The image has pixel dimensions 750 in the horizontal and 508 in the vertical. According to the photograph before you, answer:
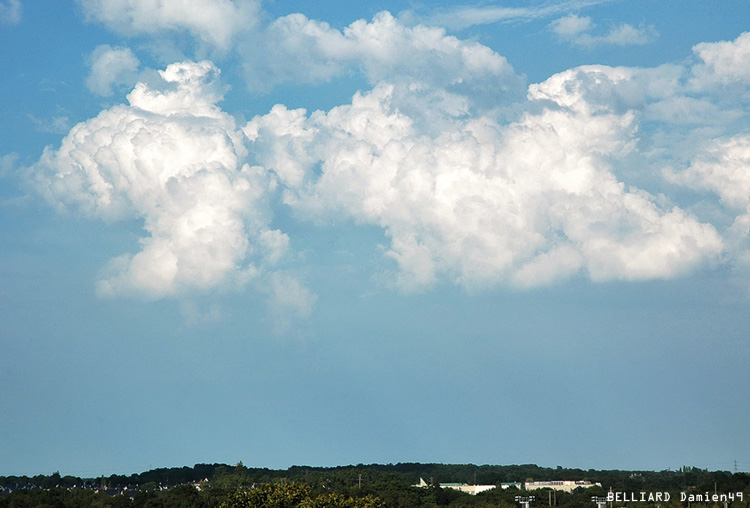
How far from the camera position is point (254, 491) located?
102375 millimetres

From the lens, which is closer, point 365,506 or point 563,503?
point 365,506

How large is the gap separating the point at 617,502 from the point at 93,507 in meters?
86.9

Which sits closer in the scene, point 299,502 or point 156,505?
point 299,502

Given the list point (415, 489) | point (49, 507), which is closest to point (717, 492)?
point (415, 489)

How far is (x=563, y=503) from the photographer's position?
16775 centimetres

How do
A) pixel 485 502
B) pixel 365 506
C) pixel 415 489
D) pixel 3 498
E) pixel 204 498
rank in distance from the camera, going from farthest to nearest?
1. pixel 415 489
2. pixel 485 502
3. pixel 204 498
4. pixel 3 498
5. pixel 365 506

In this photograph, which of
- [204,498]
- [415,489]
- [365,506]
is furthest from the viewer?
[415,489]

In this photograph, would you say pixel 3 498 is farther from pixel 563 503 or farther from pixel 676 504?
pixel 676 504

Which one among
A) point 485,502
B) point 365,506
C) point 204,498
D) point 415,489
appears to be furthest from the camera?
point 415,489

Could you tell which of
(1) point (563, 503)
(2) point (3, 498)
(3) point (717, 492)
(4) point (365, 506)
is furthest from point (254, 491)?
(3) point (717, 492)

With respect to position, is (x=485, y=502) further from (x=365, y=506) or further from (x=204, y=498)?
(x=365, y=506)

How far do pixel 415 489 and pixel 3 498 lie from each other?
80842 millimetres

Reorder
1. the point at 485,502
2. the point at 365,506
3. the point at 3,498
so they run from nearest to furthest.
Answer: the point at 365,506, the point at 3,498, the point at 485,502

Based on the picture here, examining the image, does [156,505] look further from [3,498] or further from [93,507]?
[3,498]
